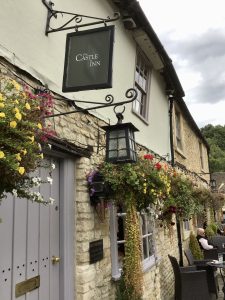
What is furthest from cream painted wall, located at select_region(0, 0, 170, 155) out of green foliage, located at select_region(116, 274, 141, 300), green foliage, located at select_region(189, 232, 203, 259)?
green foliage, located at select_region(189, 232, 203, 259)

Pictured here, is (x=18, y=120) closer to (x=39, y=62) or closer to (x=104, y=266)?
(x=39, y=62)

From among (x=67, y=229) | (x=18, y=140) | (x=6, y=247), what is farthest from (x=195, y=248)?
(x=18, y=140)

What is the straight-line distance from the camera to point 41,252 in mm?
3885

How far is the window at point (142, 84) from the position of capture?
25.2 feet

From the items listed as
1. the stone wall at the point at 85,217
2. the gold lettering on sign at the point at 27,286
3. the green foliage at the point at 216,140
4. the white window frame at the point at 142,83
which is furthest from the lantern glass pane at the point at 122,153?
the green foliage at the point at 216,140

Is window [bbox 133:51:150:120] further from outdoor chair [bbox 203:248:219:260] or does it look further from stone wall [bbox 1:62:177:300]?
outdoor chair [bbox 203:248:219:260]

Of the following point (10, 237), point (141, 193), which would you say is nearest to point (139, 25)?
point (141, 193)

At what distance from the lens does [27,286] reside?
3.59 metres

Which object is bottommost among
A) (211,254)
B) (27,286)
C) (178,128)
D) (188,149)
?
(211,254)

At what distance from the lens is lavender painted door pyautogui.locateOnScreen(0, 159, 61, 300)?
3350 mm

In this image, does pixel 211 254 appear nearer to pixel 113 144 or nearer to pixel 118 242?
pixel 118 242

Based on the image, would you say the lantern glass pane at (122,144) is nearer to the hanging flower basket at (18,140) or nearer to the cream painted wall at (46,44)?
the cream painted wall at (46,44)

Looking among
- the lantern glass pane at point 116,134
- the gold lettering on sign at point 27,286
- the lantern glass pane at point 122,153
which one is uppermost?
the lantern glass pane at point 116,134

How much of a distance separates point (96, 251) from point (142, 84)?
4496mm
